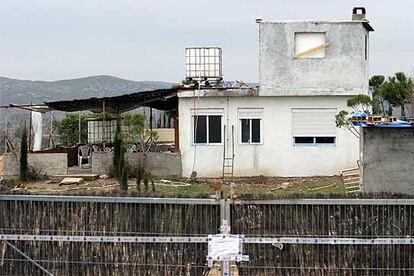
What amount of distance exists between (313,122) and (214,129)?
3.65 m

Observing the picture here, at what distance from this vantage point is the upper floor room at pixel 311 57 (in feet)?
84.5

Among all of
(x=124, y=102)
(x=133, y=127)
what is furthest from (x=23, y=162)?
(x=133, y=127)

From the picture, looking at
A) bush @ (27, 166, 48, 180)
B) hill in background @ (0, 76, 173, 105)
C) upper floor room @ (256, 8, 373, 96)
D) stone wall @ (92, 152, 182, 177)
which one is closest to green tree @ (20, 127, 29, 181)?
bush @ (27, 166, 48, 180)

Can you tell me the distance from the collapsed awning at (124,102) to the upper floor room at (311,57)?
11.6 feet

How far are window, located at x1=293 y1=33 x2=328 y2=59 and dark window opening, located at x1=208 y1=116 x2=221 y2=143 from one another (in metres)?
3.71

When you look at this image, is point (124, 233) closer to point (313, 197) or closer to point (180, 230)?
point (180, 230)

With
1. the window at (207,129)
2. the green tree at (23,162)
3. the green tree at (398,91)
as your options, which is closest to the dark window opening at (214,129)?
the window at (207,129)

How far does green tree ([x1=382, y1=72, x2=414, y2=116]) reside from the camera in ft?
110

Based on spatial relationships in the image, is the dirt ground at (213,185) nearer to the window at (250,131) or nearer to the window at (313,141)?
the window at (313,141)

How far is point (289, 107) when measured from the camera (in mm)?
25984

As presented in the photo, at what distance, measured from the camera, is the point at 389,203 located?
330 inches

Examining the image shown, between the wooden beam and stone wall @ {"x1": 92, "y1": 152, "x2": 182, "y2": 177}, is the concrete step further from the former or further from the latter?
the wooden beam

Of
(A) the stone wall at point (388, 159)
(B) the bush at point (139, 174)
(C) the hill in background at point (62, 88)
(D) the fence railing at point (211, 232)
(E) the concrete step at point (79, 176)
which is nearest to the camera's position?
(D) the fence railing at point (211, 232)

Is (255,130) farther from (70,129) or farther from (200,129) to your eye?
(70,129)
